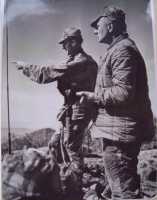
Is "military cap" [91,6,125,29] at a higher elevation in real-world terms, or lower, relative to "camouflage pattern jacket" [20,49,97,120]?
higher

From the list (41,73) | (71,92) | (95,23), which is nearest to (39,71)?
(41,73)

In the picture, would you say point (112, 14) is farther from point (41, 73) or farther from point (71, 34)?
point (41, 73)

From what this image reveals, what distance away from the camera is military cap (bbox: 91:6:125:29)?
987mm

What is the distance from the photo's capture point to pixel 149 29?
100 centimetres

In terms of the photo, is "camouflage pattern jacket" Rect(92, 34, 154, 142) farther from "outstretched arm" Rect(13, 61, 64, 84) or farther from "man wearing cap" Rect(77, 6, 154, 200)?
"outstretched arm" Rect(13, 61, 64, 84)

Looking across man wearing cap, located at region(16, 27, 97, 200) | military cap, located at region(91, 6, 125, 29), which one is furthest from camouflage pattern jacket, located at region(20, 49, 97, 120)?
military cap, located at region(91, 6, 125, 29)

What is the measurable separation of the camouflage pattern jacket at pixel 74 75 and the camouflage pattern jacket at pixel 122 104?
3cm

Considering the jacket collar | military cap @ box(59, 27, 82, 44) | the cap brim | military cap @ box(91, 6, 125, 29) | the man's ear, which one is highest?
military cap @ box(91, 6, 125, 29)

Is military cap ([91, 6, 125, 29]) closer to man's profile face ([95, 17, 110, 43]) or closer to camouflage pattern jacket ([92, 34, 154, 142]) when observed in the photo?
man's profile face ([95, 17, 110, 43])

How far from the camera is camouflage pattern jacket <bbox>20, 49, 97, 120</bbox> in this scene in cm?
96

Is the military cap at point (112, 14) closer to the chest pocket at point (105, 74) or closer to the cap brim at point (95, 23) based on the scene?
the cap brim at point (95, 23)

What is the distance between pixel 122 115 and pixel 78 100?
13 centimetres

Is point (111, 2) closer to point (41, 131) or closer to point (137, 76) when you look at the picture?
point (137, 76)

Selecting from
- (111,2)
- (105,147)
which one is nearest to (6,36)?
(111,2)
